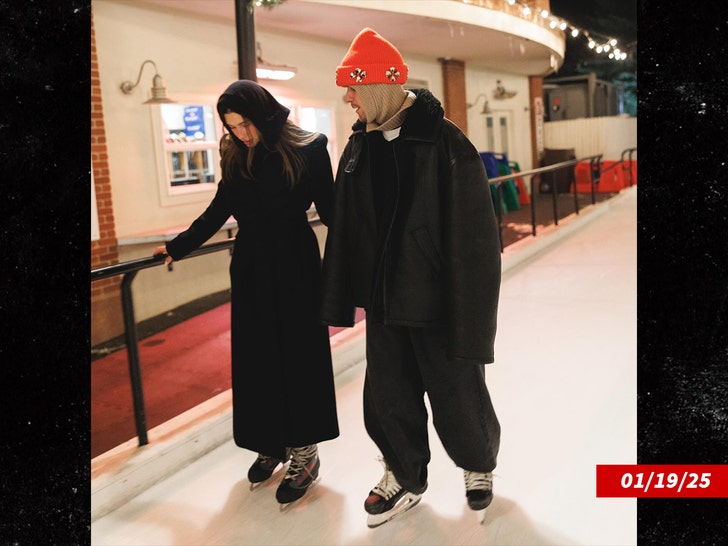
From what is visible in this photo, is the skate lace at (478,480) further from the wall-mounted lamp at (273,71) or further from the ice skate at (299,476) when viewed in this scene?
the wall-mounted lamp at (273,71)

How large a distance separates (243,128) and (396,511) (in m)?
1.21

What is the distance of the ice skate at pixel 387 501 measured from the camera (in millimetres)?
1937

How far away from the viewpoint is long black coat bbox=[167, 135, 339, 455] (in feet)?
6.47

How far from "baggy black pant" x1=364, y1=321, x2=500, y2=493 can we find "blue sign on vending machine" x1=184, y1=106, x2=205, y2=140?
13.5 feet

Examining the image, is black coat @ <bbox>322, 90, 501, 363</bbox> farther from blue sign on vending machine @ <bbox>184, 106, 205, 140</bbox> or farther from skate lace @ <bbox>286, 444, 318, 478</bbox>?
blue sign on vending machine @ <bbox>184, 106, 205, 140</bbox>

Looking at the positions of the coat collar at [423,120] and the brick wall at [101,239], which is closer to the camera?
the coat collar at [423,120]

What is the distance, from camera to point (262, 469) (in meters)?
2.19

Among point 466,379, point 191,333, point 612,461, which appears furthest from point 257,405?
point 191,333

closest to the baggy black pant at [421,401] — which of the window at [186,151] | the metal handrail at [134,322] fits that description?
the metal handrail at [134,322]

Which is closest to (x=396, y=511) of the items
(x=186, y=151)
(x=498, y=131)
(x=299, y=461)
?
(x=299, y=461)

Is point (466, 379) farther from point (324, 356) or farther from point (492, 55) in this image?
point (492, 55)

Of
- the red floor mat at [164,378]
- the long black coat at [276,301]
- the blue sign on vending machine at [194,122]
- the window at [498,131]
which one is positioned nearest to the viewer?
the long black coat at [276,301]
